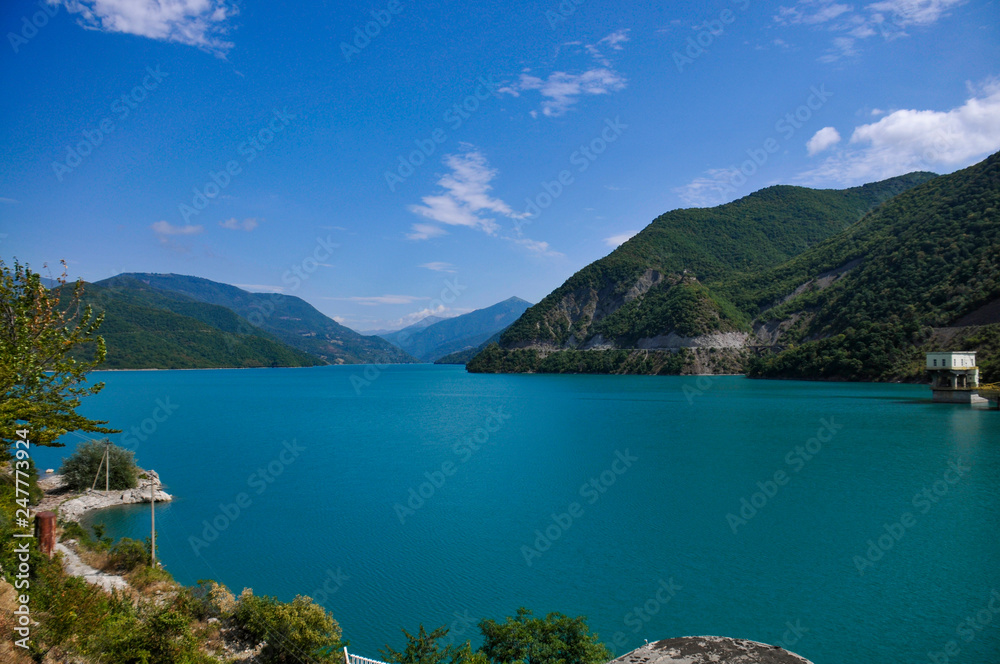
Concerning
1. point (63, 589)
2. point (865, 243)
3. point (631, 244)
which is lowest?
point (63, 589)

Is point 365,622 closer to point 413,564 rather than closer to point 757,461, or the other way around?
point 413,564

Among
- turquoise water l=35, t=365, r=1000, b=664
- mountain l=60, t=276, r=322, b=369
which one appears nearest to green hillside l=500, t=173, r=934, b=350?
turquoise water l=35, t=365, r=1000, b=664

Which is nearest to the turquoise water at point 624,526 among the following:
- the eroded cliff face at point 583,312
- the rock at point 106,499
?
the rock at point 106,499

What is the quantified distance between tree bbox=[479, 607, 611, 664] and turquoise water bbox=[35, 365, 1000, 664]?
2.95 meters

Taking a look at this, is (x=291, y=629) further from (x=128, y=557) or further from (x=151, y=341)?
(x=151, y=341)

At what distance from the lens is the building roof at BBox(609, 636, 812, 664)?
560 centimetres

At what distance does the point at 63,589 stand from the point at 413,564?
9855mm

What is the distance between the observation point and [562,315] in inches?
6353

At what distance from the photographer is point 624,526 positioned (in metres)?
20.8

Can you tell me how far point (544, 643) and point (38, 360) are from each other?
11.0 meters

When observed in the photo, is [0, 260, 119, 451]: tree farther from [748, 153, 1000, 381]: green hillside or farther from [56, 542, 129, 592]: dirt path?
[748, 153, 1000, 381]: green hillside

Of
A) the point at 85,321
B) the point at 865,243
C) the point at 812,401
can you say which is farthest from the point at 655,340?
the point at 85,321

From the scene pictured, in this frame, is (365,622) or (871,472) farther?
(871,472)

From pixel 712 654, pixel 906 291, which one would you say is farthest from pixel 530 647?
pixel 906 291
